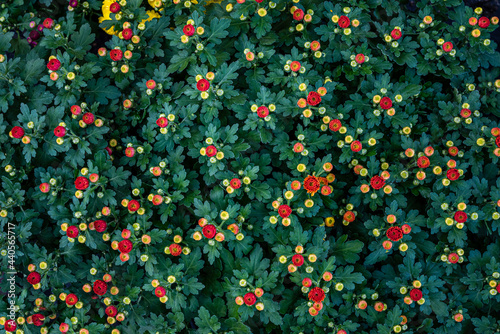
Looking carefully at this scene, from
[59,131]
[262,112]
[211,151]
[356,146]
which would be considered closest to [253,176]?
[211,151]

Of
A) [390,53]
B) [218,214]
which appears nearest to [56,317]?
[218,214]

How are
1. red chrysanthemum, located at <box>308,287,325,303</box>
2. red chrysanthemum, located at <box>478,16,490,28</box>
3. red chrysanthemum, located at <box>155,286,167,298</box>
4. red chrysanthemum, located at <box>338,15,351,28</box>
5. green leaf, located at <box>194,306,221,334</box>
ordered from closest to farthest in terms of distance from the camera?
red chrysanthemum, located at <box>308,287,325,303</box> < red chrysanthemum, located at <box>155,286,167,298</box> < green leaf, located at <box>194,306,221,334</box> < red chrysanthemum, located at <box>338,15,351,28</box> < red chrysanthemum, located at <box>478,16,490,28</box>

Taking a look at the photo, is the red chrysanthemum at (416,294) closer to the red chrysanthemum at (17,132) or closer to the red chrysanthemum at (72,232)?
the red chrysanthemum at (72,232)

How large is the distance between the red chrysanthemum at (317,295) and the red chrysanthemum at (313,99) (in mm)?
1193

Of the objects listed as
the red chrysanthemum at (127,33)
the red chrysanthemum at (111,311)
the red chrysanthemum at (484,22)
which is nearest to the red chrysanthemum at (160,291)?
the red chrysanthemum at (111,311)

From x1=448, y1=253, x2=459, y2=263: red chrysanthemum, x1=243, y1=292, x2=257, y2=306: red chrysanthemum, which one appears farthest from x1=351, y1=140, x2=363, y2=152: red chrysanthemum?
x1=243, y1=292, x2=257, y2=306: red chrysanthemum

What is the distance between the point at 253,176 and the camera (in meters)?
2.86

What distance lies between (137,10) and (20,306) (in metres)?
2.29

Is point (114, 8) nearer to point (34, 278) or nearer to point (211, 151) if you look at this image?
point (211, 151)

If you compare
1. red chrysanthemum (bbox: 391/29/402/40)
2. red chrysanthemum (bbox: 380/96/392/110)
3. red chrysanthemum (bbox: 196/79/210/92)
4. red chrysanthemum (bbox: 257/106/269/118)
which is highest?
red chrysanthemum (bbox: 391/29/402/40)

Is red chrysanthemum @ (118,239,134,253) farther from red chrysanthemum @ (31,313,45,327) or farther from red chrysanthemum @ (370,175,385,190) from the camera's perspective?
red chrysanthemum @ (370,175,385,190)

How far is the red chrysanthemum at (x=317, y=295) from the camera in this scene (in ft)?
8.55

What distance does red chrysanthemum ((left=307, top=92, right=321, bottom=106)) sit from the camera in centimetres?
281

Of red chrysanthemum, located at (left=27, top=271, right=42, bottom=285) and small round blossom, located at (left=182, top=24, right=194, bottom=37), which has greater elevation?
small round blossom, located at (left=182, top=24, right=194, bottom=37)
